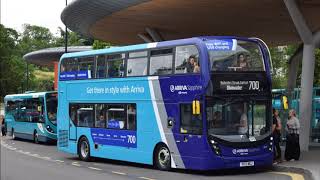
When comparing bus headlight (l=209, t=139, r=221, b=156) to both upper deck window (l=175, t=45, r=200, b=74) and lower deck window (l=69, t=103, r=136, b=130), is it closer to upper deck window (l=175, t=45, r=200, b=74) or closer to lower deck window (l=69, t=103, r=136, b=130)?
upper deck window (l=175, t=45, r=200, b=74)

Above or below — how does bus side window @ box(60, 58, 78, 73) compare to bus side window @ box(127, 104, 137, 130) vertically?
above

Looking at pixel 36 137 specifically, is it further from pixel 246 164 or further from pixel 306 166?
pixel 306 166

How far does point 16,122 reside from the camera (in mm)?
36250

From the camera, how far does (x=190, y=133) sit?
1573cm

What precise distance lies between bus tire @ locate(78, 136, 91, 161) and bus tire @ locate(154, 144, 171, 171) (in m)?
4.31

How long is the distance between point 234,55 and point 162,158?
11.9 ft

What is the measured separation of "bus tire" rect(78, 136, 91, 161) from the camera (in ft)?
A: 68.3

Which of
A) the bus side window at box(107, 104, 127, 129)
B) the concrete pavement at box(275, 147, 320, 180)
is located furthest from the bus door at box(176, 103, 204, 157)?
the bus side window at box(107, 104, 127, 129)

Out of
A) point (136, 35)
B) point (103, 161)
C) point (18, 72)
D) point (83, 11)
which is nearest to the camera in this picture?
point (103, 161)

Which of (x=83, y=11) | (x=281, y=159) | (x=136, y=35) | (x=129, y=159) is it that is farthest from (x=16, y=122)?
(x=281, y=159)

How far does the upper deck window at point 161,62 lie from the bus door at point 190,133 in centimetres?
128

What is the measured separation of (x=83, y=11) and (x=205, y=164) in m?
12.6

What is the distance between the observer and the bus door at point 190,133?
15.3 meters

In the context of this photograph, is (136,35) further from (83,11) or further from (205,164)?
(205,164)
